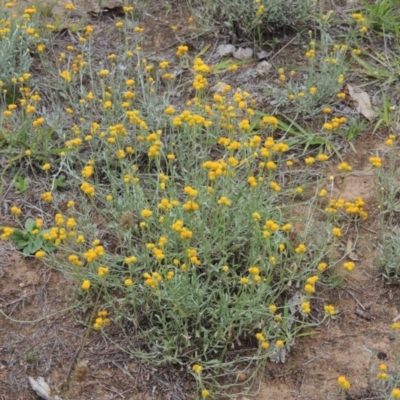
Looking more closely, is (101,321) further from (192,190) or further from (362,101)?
(362,101)

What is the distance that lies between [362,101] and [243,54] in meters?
0.83

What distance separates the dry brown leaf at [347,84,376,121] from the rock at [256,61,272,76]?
500 millimetres

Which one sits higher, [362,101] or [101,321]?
[101,321]

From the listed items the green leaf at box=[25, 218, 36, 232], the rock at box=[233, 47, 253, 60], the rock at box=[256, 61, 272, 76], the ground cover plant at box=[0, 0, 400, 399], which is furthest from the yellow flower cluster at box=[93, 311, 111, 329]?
the rock at box=[233, 47, 253, 60]

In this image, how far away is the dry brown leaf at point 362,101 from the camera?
3898 mm

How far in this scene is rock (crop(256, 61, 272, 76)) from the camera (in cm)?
414

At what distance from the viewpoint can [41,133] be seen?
3564mm

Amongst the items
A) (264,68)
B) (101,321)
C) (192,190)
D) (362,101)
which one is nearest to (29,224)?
(101,321)

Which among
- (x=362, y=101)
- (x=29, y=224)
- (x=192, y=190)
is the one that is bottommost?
(x=362, y=101)

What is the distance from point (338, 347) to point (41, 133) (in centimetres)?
188

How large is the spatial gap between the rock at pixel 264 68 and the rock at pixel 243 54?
12cm

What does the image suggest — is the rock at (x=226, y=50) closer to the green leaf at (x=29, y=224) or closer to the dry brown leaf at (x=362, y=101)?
the dry brown leaf at (x=362, y=101)

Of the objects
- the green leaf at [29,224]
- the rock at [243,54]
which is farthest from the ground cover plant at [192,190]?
the rock at [243,54]

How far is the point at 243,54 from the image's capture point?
428cm
